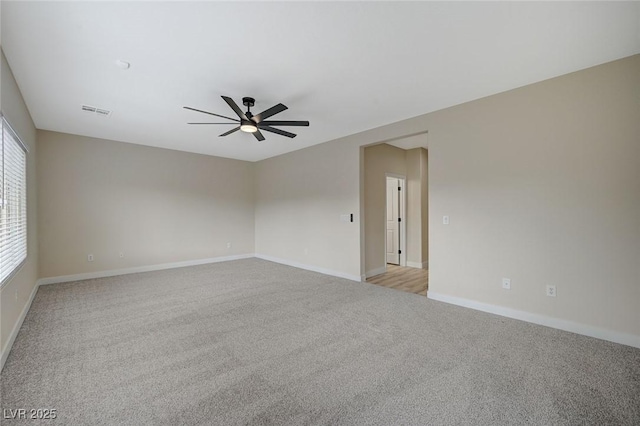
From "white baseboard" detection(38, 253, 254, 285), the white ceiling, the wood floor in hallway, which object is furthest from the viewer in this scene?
"white baseboard" detection(38, 253, 254, 285)

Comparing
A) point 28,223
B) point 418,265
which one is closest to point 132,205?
point 28,223

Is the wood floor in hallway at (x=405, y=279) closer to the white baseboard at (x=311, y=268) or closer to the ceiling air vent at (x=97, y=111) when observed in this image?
the white baseboard at (x=311, y=268)

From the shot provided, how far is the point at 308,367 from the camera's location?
86.8 inches

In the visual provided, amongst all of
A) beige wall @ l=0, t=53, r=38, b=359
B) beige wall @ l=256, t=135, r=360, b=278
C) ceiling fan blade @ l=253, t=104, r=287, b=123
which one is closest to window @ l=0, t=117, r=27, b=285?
beige wall @ l=0, t=53, r=38, b=359

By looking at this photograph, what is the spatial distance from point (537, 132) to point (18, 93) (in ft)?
18.9

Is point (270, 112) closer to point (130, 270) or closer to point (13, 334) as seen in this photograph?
point (13, 334)

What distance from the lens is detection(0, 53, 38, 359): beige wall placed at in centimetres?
245

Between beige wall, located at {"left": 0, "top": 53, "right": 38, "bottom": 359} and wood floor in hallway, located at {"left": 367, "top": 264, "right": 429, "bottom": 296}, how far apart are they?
4417 millimetres

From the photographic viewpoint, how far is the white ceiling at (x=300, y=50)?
77.9 inches

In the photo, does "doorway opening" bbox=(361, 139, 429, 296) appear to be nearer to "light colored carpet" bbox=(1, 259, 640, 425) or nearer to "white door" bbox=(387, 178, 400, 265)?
"white door" bbox=(387, 178, 400, 265)

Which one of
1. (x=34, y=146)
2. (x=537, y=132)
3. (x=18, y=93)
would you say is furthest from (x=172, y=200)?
(x=537, y=132)

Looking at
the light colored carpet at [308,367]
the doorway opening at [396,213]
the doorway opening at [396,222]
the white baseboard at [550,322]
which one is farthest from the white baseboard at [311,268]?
the doorway opening at [396,222]

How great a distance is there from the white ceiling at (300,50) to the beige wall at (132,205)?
1.53 meters

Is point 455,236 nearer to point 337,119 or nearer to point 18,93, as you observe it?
point 337,119
